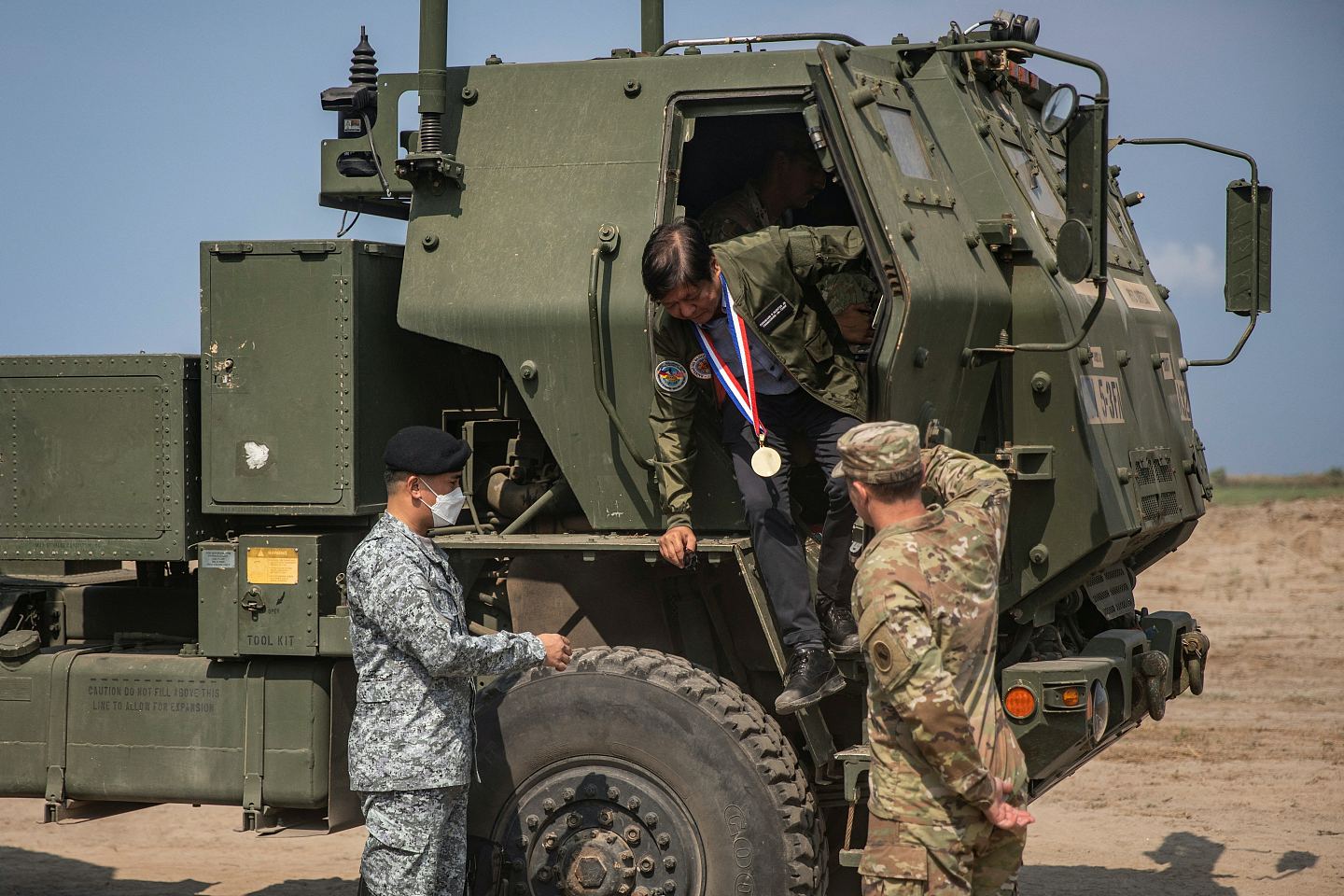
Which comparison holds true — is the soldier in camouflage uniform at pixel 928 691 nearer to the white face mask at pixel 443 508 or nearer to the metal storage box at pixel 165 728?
the white face mask at pixel 443 508

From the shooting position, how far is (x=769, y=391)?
17.2 ft

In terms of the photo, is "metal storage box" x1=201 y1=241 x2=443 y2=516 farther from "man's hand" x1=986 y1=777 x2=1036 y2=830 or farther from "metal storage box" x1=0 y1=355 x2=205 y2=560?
"man's hand" x1=986 y1=777 x2=1036 y2=830

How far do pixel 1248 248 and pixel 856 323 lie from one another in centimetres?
194

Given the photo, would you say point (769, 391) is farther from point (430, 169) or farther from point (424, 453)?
point (430, 169)

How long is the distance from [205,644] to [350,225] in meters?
1.86

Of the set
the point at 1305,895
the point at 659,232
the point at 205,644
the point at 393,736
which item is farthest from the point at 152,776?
the point at 1305,895

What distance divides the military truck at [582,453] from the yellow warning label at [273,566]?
2 centimetres

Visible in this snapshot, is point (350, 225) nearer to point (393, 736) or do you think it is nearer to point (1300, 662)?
point (393, 736)

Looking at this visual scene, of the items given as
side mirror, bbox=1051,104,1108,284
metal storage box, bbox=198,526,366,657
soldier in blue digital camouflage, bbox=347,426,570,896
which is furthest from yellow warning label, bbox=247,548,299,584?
side mirror, bbox=1051,104,1108,284

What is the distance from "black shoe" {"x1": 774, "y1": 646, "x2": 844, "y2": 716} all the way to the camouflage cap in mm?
1144

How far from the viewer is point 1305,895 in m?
7.14

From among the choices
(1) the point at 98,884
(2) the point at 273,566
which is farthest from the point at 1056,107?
(1) the point at 98,884

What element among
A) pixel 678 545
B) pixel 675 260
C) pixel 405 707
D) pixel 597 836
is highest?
pixel 675 260

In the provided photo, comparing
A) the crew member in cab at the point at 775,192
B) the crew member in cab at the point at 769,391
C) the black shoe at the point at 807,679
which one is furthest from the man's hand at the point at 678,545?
the crew member in cab at the point at 775,192
